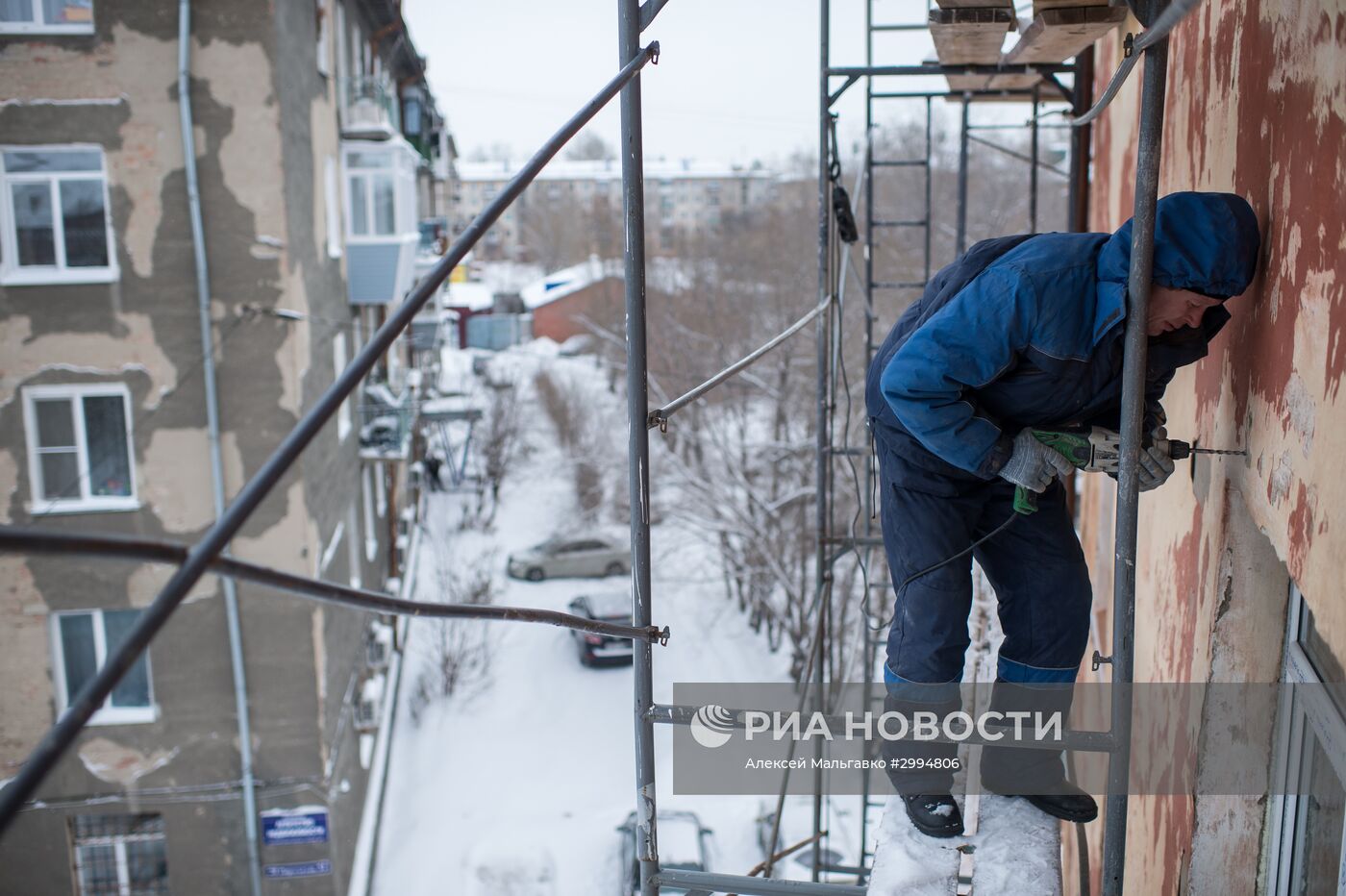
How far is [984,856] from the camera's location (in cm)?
290

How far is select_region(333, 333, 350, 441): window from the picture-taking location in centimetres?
1281

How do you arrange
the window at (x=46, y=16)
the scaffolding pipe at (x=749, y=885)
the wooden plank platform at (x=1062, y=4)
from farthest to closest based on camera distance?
the window at (x=46, y=16) → the wooden plank platform at (x=1062, y=4) → the scaffolding pipe at (x=749, y=885)

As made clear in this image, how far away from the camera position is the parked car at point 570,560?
874 inches

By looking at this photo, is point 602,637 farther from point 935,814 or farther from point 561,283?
point 561,283

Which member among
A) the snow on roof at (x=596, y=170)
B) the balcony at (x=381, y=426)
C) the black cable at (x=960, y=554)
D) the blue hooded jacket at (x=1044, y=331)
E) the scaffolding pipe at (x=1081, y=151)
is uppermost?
the snow on roof at (x=596, y=170)

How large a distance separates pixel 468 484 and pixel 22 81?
18918 millimetres

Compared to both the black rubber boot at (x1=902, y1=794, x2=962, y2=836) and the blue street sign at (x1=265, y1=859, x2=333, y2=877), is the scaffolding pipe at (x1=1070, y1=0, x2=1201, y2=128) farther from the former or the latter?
the blue street sign at (x1=265, y1=859, x2=333, y2=877)

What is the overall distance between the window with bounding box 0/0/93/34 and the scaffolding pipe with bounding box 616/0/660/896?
337 inches

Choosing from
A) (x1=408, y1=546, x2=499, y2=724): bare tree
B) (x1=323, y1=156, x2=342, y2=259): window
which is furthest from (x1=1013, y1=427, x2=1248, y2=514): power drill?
(x1=408, y1=546, x2=499, y2=724): bare tree

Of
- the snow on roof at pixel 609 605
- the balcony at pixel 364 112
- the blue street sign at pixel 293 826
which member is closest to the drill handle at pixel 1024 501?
the blue street sign at pixel 293 826

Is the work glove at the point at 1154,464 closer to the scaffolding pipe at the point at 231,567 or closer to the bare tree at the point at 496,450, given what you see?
the scaffolding pipe at the point at 231,567

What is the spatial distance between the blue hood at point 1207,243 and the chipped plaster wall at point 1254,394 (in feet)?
0.24

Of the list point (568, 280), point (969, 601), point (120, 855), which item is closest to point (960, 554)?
point (969, 601)

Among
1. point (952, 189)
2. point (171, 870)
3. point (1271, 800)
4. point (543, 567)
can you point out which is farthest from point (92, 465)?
point (952, 189)
